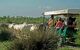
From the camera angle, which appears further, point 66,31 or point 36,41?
point 66,31

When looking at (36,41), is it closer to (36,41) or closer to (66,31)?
A: (36,41)

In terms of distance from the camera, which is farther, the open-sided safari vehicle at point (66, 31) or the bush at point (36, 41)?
the open-sided safari vehicle at point (66, 31)

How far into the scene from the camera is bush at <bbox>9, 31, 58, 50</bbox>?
12836mm

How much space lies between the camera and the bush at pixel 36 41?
12.8 metres

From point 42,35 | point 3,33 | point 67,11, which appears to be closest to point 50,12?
point 67,11

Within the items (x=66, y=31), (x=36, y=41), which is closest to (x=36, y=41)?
(x=36, y=41)

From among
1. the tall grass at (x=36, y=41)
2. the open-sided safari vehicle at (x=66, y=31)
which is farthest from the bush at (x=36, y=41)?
the open-sided safari vehicle at (x=66, y=31)

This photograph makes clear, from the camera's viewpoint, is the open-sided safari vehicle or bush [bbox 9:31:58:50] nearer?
bush [bbox 9:31:58:50]

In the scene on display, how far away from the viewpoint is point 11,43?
13078 millimetres

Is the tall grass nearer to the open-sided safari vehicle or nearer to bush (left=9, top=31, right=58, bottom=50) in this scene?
bush (left=9, top=31, right=58, bottom=50)

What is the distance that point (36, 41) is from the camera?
1295 cm

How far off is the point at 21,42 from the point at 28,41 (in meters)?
0.29

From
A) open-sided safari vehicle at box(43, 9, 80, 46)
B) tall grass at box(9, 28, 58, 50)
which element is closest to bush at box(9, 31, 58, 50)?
tall grass at box(9, 28, 58, 50)

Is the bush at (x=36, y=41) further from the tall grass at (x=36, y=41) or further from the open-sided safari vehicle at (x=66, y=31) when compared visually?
the open-sided safari vehicle at (x=66, y=31)
